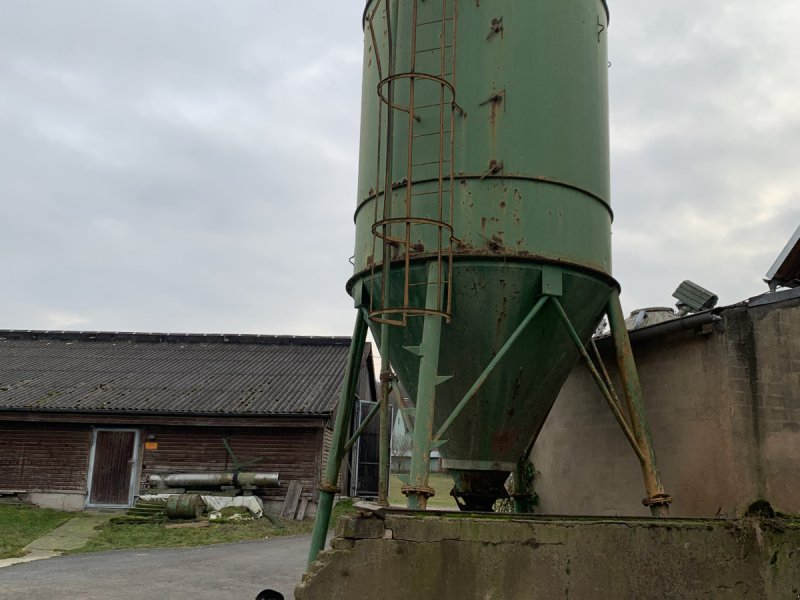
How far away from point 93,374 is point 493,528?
20.7m

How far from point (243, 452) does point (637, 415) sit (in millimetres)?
13936

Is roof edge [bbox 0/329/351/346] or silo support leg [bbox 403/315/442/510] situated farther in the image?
roof edge [bbox 0/329/351/346]

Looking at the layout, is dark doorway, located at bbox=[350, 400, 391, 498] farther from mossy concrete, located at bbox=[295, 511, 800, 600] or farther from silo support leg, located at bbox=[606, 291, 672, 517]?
mossy concrete, located at bbox=[295, 511, 800, 600]

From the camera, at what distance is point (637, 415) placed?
655 centimetres

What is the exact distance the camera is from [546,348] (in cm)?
646

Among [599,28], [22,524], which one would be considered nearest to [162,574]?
[22,524]

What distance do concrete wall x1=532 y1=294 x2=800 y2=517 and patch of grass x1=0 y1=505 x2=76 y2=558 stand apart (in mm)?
10914

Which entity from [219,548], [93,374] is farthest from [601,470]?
[93,374]

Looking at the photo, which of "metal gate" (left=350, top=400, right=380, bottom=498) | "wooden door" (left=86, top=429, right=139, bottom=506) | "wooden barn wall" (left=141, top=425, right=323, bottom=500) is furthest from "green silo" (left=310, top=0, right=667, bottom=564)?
"metal gate" (left=350, top=400, right=380, bottom=498)

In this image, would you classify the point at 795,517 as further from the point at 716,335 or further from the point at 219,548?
the point at 219,548

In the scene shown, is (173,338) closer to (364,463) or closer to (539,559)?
(364,463)

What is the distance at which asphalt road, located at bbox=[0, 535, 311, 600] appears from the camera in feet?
29.2

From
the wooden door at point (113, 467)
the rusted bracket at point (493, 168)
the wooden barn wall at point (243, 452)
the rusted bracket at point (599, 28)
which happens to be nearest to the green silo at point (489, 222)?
the rusted bracket at point (493, 168)

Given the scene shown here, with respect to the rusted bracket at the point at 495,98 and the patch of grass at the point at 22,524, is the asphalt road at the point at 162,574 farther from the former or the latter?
the rusted bracket at the point at 495,98
